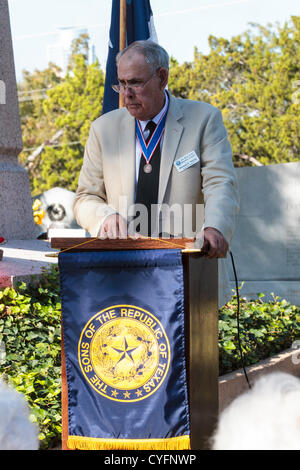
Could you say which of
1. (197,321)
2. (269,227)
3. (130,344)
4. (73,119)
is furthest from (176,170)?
(73,119)

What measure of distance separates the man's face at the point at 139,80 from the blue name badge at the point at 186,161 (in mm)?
304

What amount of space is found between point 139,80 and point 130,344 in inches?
50.9

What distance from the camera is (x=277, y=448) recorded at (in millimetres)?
3480

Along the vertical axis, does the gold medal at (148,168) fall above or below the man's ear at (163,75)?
below

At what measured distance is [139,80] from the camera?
3105 millimetres

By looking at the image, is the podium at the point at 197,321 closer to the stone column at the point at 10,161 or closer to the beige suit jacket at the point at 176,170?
the beige suit jacket at the point at 176,170

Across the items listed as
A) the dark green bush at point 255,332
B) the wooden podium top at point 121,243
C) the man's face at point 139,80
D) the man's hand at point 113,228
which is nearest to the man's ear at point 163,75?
the man's face at point 139,80

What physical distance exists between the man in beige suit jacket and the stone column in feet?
13.2

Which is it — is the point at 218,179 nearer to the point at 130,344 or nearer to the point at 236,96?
the point at 130,344

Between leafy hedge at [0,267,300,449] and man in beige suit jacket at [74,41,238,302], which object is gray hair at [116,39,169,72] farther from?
A: leafy hedge at [0,267,300,449]

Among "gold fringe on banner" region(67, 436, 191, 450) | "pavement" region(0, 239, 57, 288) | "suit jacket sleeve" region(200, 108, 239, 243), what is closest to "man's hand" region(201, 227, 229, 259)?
"suit jacket sleeve" region(200, 108, 239, 243)

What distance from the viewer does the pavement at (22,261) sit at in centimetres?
539
